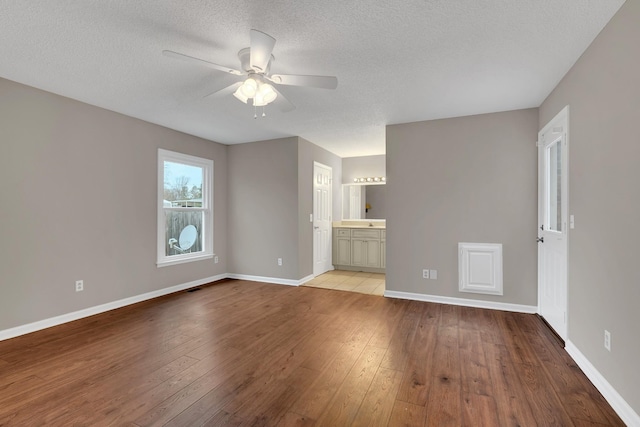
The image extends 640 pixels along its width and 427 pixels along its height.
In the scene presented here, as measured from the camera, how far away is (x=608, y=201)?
1976 millimetres

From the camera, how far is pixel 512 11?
1.86 m

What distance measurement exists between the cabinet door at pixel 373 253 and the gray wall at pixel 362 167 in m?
1.48

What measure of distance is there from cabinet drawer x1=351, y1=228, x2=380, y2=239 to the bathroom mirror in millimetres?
613

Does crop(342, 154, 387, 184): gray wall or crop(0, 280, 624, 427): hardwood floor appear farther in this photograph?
crop(342, 154, 387, 184): gray wall

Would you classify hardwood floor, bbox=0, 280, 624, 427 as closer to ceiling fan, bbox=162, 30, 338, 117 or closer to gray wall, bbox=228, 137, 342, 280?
gray wall, bbox=228, 137, 342, 280

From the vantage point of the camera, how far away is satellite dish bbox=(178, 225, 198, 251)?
15.6 feet

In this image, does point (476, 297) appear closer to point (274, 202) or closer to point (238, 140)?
point (274, 202)

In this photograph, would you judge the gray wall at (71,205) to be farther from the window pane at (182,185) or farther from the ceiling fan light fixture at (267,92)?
the ceiling fan light fixture at (267,92)

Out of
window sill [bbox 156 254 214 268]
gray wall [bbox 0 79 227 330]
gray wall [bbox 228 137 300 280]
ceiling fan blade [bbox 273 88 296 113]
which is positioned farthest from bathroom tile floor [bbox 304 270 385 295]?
Result: ceiling fan blade [bbox 273 88 296 113]

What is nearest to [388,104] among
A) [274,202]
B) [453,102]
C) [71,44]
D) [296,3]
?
[453,102]

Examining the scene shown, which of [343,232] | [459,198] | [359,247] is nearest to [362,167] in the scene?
[343,232]

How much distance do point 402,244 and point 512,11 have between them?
2.89 m

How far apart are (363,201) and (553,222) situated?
3751 millimetres

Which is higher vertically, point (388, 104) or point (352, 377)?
point (388, 104)
